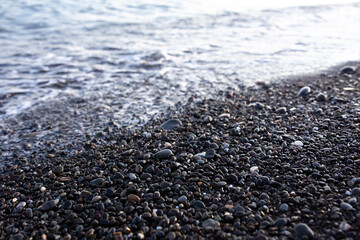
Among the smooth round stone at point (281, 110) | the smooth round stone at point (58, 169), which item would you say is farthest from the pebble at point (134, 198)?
the smooth round stone at point (281, 110)

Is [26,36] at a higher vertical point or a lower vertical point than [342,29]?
lower

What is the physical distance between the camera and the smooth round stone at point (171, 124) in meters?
4.47

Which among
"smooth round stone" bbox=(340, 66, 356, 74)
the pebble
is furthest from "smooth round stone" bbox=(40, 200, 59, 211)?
"smooth round stone" bbox=(340, 66, 356, 74)

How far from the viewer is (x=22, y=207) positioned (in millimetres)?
3125

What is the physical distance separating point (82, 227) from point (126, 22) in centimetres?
1091

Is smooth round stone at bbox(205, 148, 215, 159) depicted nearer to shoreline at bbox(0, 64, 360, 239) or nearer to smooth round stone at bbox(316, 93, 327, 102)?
shoreline at bbox(0, 64, 360, 239)

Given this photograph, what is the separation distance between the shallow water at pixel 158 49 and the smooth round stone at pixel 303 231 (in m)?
3.14

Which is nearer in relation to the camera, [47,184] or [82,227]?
[82,227]

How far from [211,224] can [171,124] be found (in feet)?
6.66

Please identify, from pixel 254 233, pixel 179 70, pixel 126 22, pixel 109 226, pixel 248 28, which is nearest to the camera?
pixel 254 233

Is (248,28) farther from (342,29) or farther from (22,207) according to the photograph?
(22,207)

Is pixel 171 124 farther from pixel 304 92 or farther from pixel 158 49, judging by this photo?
pixel 158 49

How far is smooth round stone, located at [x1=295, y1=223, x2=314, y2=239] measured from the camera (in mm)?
2496

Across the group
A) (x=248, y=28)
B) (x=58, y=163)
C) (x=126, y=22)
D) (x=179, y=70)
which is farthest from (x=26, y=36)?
(x=58, y=163)
